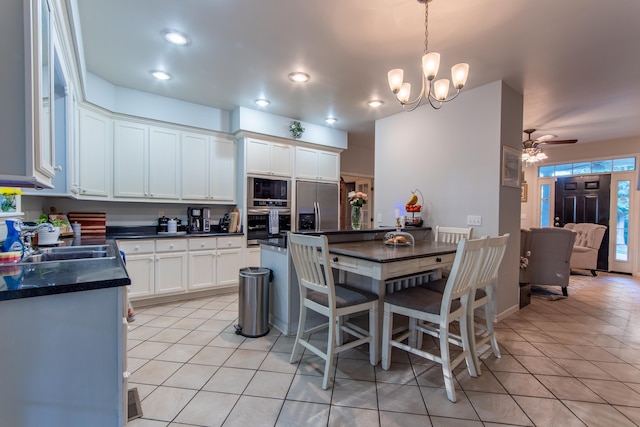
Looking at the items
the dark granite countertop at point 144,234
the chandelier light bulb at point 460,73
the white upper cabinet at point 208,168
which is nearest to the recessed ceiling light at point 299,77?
the chandelier light bulb at point 460,73

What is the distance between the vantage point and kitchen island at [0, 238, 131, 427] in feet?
3.54

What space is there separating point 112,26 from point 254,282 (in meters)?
2.35

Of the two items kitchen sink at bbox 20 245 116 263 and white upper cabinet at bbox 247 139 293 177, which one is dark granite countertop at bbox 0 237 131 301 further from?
white upper cabinet at bbox 247 139 293 177

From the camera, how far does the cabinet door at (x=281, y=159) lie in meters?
4.55

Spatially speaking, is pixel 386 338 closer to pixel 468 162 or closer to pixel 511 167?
pixel 468 162

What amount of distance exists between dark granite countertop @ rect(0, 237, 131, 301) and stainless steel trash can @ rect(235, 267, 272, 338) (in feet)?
4.47

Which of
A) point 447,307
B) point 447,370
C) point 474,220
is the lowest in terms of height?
point 447,370

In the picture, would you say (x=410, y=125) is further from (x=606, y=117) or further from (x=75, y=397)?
(x=75, y=397)

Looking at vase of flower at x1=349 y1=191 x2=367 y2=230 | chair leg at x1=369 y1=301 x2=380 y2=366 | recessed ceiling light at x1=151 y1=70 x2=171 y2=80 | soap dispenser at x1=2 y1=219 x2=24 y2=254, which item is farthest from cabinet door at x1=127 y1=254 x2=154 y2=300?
chair leg at x1=369 y1=301 x2=380 y2=366

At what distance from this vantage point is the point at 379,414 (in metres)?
1.79

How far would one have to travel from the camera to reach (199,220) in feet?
14.4

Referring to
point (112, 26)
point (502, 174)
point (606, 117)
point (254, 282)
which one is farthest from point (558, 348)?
point (112, 26)

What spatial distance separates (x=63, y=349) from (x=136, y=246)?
2.63m

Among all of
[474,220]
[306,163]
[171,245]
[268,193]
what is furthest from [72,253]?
[474,220]
